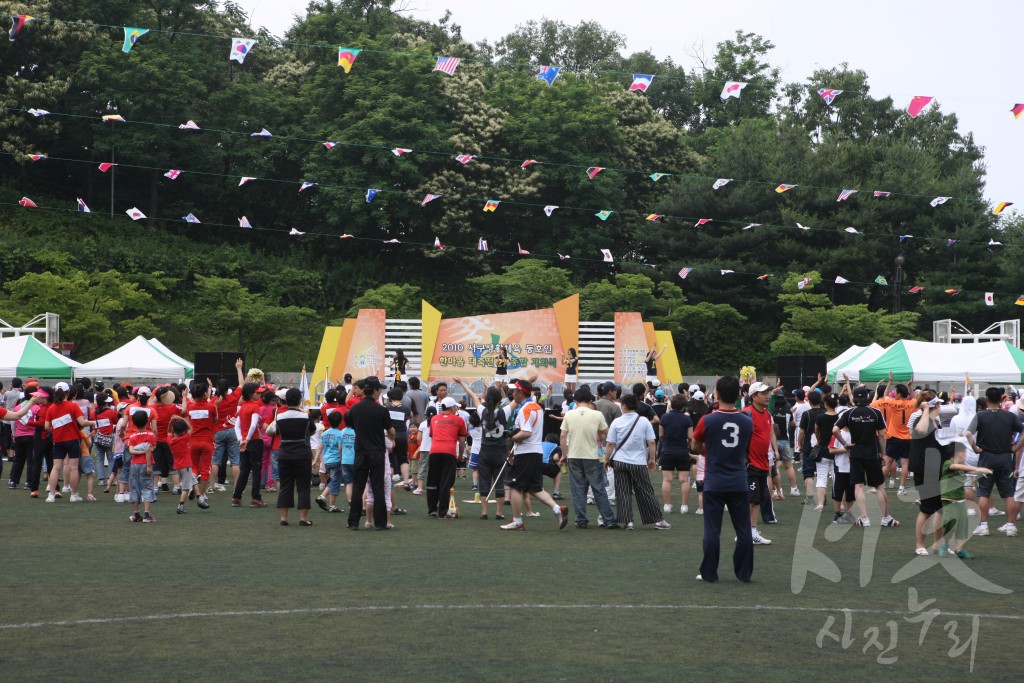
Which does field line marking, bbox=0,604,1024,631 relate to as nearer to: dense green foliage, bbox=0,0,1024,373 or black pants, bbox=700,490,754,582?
black pants, bbox=700,490,754,582

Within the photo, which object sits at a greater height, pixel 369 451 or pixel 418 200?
pixel 418 200

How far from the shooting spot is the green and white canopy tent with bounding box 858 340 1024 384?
25.5 m

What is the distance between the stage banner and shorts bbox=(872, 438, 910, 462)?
17235mm

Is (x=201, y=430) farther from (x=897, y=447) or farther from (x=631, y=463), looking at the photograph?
(x=897, y=447)

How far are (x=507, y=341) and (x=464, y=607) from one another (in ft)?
82.3

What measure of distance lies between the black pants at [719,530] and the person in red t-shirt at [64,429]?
30.2ft

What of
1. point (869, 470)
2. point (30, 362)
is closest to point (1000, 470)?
point (869, 470)

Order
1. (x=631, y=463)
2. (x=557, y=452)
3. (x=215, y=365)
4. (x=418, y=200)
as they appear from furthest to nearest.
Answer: (x=418, y=200), (x=215, y=365), (x=557, y=452), (x=631, y=463)

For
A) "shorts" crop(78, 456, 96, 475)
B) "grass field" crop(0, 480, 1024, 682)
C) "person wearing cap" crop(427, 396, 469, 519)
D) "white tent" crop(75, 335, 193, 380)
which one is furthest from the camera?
"white tent" crop(75, 335, 193, 380)

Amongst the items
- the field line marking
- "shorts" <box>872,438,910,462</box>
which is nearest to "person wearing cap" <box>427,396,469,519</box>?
the field line marking

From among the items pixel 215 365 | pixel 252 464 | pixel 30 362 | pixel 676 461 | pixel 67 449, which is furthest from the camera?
pixel 215 365

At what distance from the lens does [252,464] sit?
1528cm

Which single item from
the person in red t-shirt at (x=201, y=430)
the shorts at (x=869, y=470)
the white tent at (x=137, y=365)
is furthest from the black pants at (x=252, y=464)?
the white tent at (x=137, y=365)

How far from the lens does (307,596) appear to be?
27.9 ft
